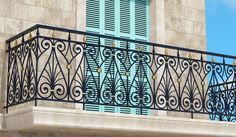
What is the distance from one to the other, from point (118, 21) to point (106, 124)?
364 cm

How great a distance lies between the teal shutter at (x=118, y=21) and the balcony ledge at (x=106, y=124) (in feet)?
5.56

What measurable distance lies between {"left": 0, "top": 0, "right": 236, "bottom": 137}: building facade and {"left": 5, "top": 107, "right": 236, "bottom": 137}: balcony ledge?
18 millimetres

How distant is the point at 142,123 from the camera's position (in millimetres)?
10781

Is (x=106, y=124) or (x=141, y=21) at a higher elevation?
(x=141, y=21)

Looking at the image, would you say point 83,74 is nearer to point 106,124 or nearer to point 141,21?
point 106,124

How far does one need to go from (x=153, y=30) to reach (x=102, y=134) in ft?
11.3

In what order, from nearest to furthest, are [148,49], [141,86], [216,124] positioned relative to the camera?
[141,86] → [216,124] → [148,49]

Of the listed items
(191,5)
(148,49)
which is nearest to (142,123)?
(148,49)

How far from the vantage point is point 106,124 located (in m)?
10.3

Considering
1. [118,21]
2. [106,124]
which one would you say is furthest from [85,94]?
[118,21]

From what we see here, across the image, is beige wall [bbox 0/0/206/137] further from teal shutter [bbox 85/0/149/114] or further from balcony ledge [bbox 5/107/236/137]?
balcony ledge [bbox 5/107/236/137]

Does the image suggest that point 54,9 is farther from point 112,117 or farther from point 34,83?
point 112,117

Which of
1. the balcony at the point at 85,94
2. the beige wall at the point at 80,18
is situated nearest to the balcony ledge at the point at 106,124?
the balcony at the point at 85,94

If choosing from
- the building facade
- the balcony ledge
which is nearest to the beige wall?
the building facade
